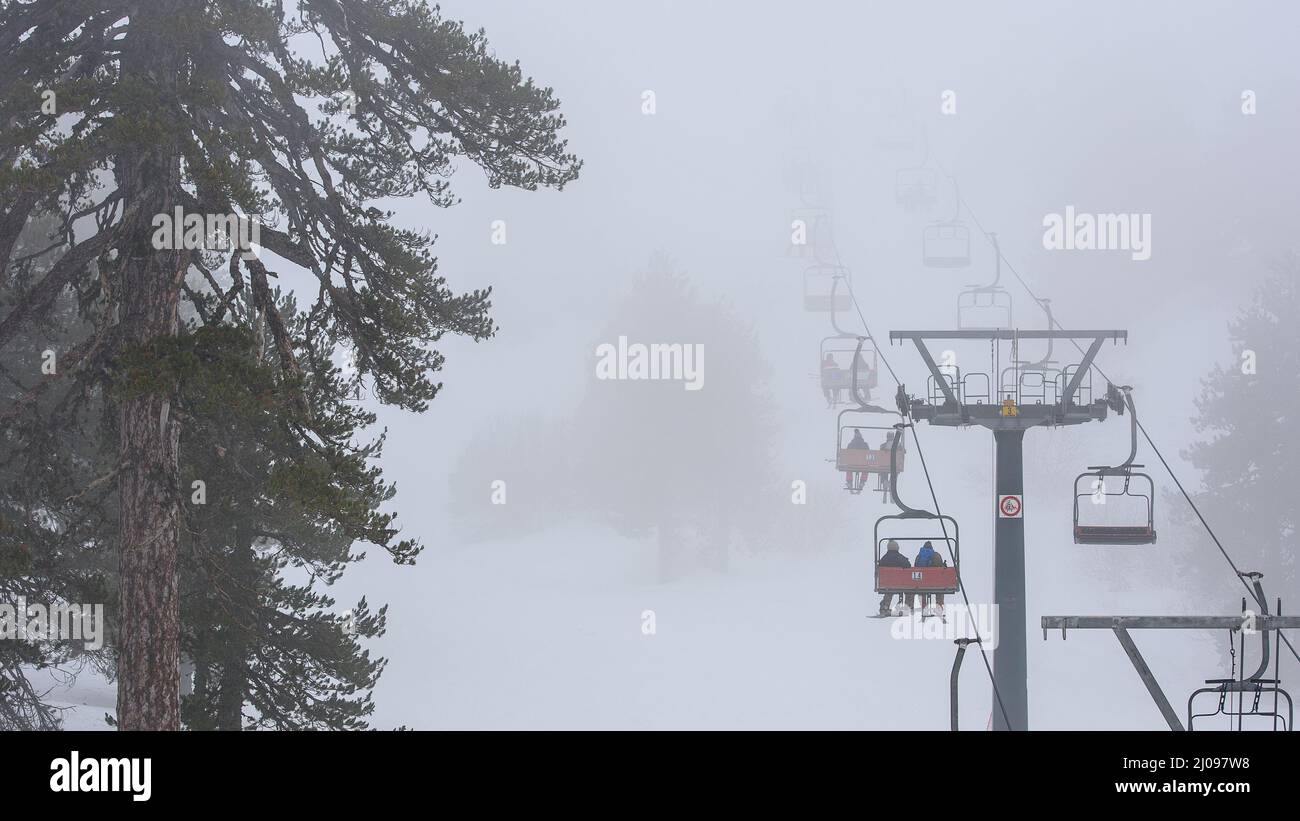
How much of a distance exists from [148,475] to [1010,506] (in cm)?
1397

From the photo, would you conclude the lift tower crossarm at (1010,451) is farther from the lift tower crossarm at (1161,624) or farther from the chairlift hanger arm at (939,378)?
the lift tower crossarm at (1161,624)

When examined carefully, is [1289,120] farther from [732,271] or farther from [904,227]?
[732,271]

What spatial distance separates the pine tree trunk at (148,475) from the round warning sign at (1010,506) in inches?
537

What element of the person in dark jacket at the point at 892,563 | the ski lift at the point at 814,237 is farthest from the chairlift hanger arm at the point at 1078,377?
the ski lift at the point at 814,237

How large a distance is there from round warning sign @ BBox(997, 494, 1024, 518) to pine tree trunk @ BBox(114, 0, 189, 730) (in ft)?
44.8

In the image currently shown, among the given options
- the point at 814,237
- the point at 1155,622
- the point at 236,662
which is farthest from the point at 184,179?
the point at 814,237

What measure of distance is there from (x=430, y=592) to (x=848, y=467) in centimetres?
4794

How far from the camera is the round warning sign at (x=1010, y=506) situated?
19.6 m

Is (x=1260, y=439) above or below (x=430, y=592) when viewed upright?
above

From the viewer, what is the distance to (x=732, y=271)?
133000mm

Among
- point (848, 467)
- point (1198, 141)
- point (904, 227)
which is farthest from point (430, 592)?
point (1198, 141)

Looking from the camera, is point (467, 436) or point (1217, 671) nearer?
point (1217, 671)
